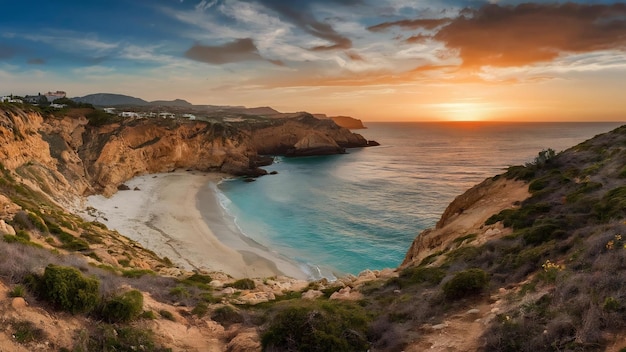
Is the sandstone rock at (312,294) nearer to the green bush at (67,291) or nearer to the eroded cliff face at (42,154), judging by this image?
the green bush at (67,291)

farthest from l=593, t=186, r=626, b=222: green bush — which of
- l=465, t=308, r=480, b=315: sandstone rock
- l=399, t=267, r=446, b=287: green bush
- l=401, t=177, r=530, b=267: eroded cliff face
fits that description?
l=465, t=308, r=480, b=315: sandstone rock

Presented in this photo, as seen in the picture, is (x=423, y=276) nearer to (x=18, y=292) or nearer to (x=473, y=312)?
(x=473, y=312)

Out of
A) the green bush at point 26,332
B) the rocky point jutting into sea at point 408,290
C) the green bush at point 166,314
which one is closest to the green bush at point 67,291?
the rocky point jutting into sea at point 408,290

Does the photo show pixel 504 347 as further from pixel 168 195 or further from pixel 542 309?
pixel 168 195

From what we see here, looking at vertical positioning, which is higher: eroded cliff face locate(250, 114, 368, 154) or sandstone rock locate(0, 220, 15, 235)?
eroded cliff face locate(250, 114, 368, 154)

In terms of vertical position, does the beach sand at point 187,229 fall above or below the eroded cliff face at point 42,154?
below

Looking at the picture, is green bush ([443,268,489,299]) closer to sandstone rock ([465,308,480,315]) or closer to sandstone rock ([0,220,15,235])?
sandstone rock ([465,308,480,315])

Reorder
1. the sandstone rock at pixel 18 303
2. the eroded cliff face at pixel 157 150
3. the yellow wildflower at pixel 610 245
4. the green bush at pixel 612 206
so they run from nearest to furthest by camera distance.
Result: 1. the sandstone rock at pixel 18 303
2. the yellow wildflower at pixel 610 245
3. the green bush at pixel 612 206
4. the eroded cliff face at pixel 157 150
